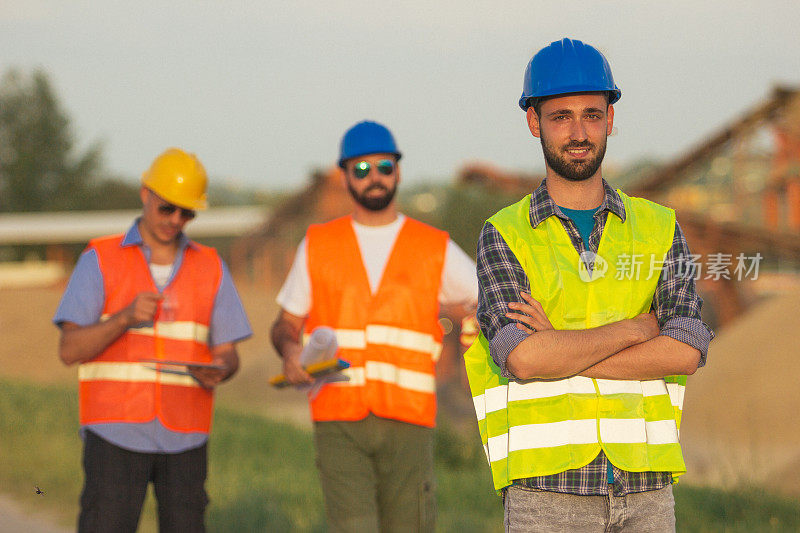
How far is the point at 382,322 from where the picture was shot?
4891mm

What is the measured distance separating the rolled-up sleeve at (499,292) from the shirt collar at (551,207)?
0.14m

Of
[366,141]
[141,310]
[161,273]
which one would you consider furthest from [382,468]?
[366,141]

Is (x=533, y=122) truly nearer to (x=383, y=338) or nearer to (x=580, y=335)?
(x=580, y=335)

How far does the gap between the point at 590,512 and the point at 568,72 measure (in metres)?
1.39

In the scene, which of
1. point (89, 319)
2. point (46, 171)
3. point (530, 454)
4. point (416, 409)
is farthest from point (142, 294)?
point (46, 171)

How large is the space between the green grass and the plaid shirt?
5.00 meters

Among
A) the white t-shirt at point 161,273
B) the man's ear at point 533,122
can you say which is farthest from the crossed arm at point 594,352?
the white t-shirt at point 161,273

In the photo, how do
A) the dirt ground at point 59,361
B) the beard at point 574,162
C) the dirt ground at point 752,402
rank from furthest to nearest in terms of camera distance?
the dirt ground at point 59,361, the dirt ground at point 752,402, the beard at point 574,162

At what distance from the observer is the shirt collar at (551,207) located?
120 inches

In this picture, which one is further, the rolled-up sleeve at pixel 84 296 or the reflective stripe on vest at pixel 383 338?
the reflective stripe on vest at pixel 383 338

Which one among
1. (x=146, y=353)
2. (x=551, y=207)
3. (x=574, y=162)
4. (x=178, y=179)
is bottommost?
(x=146, y=353)

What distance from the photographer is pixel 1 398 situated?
596 inches

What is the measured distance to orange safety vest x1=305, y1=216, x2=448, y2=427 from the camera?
189 inches

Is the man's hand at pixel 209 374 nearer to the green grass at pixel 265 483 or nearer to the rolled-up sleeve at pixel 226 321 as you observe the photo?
→ the rolled-up sleeve at pixel 226 321
